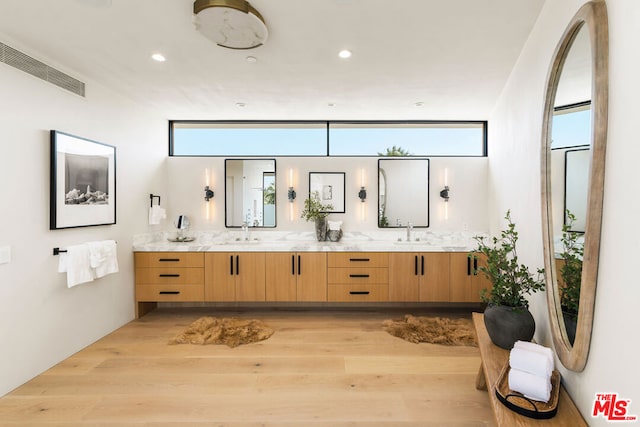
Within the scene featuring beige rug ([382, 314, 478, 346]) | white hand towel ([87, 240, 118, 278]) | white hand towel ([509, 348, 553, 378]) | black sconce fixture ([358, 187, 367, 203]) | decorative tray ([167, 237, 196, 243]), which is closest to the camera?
white hand towel ([509, 348, 553, 378])

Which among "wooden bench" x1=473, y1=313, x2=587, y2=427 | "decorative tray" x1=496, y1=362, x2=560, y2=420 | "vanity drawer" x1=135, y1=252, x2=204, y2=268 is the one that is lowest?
"wooden bench" x1=473, y1=313, x2=587, y2=427

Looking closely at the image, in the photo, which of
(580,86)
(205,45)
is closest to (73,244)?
(205,45)

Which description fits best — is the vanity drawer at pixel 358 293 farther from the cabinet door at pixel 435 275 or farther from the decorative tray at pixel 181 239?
the decorative tray at pixel 181 239

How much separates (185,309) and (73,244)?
1677mm

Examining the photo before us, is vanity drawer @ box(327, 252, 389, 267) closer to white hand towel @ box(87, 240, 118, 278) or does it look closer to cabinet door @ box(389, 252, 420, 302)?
cabinet door @ box(389, 252, 420, 302)

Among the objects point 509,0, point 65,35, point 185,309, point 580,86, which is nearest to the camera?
point 580,86

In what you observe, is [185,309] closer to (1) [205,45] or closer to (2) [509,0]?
(1) [205,45]

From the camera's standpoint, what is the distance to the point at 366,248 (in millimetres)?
3688

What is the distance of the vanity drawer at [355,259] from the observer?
3652 millimetres

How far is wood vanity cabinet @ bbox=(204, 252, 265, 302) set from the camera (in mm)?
3678

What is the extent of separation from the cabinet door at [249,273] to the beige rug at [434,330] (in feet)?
5.08

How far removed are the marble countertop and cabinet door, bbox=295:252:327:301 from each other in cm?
9

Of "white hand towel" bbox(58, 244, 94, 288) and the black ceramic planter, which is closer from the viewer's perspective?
the black ceramic planter

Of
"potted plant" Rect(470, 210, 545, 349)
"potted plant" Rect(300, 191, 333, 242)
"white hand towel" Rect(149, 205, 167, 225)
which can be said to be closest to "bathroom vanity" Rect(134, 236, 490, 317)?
"white hand towel" Rect(149, 205, 167, 225)
